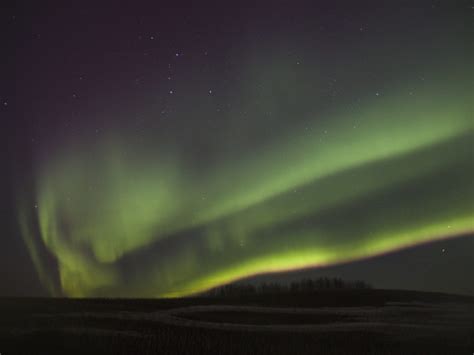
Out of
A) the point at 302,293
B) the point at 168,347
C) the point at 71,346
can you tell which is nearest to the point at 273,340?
the point at 168,347

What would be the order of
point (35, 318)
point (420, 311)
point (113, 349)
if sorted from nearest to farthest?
point (113, 349), point (35, 318), point (420, 311)

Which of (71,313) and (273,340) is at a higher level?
(71,313)

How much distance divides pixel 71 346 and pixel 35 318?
3.08 m

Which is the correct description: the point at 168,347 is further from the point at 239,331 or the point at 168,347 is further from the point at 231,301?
the point at 231,301

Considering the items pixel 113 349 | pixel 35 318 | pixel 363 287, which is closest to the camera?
pixel 113 349

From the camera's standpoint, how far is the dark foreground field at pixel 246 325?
10.1 metres

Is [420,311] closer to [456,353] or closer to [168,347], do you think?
[456,353]

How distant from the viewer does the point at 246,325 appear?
1250 cm

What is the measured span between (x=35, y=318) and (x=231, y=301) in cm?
590

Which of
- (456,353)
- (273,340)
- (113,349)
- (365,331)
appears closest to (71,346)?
(113,349)

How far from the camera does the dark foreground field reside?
1010cm

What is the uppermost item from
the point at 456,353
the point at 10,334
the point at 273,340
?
the point at 10,334

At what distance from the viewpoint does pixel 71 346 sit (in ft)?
32.7

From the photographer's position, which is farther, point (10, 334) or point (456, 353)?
point (10, 334)
